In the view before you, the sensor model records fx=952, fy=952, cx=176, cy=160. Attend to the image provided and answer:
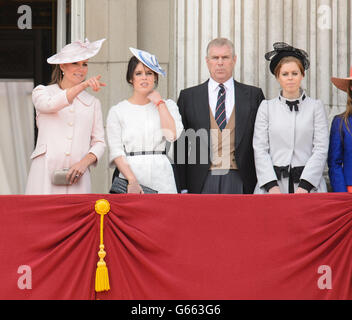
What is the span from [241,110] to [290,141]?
0.50m

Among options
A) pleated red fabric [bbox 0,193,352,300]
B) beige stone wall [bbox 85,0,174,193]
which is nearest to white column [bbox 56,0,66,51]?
beige stone wall [bbox 85,0,174,193]

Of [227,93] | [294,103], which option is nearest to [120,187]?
[227,93]

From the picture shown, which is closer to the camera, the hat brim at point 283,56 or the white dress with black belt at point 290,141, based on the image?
the white dress with black belt at point 290,141

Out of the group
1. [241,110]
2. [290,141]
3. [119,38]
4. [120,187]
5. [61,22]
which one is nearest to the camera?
[120,187]

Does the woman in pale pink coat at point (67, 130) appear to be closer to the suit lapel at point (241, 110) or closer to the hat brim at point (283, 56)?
the suit lapel at point (241, 110)

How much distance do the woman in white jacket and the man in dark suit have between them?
139 mm

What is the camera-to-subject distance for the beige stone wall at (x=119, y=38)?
30.9 ft

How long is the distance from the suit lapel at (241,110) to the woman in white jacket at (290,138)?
12 cm

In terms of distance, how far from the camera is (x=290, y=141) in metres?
7.44

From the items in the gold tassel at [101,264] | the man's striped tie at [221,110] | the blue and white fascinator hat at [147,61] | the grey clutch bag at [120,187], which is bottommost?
the gold tassel at [101,264]

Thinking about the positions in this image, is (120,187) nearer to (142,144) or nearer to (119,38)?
(142,144)

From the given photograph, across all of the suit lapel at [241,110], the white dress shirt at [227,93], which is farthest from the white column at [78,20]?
the suit lapel at [241,110]
